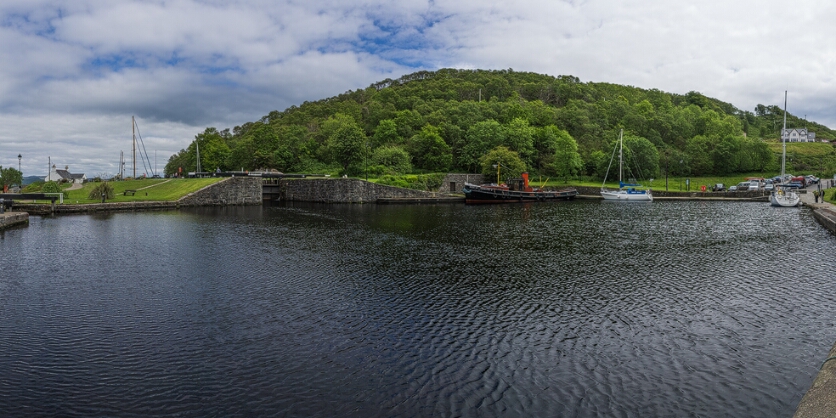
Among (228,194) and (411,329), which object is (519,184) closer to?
(228,194)

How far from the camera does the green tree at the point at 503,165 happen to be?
71000 millimetres

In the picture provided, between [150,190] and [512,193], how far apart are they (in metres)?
44.5

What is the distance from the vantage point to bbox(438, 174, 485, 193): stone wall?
228 feet

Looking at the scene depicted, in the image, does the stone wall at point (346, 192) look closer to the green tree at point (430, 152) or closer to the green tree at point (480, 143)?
the green tree at point (430, 152)

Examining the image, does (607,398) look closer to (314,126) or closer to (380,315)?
(380,315)

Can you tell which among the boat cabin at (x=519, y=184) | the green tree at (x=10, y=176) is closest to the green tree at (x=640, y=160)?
the boat cabin at (x=519, y=184)

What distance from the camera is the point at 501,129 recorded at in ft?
263

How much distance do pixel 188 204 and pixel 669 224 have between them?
47.3 metres

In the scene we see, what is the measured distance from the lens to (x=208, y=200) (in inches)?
2156

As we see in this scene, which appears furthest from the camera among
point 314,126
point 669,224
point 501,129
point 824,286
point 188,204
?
point 314,126

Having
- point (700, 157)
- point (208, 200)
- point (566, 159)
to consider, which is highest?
point (700, 157)

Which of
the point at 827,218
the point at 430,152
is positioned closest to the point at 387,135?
the point at 430,152

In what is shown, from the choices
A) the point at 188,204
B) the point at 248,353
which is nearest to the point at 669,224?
the point at 248,353

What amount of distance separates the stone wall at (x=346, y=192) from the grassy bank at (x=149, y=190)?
36.1ft
